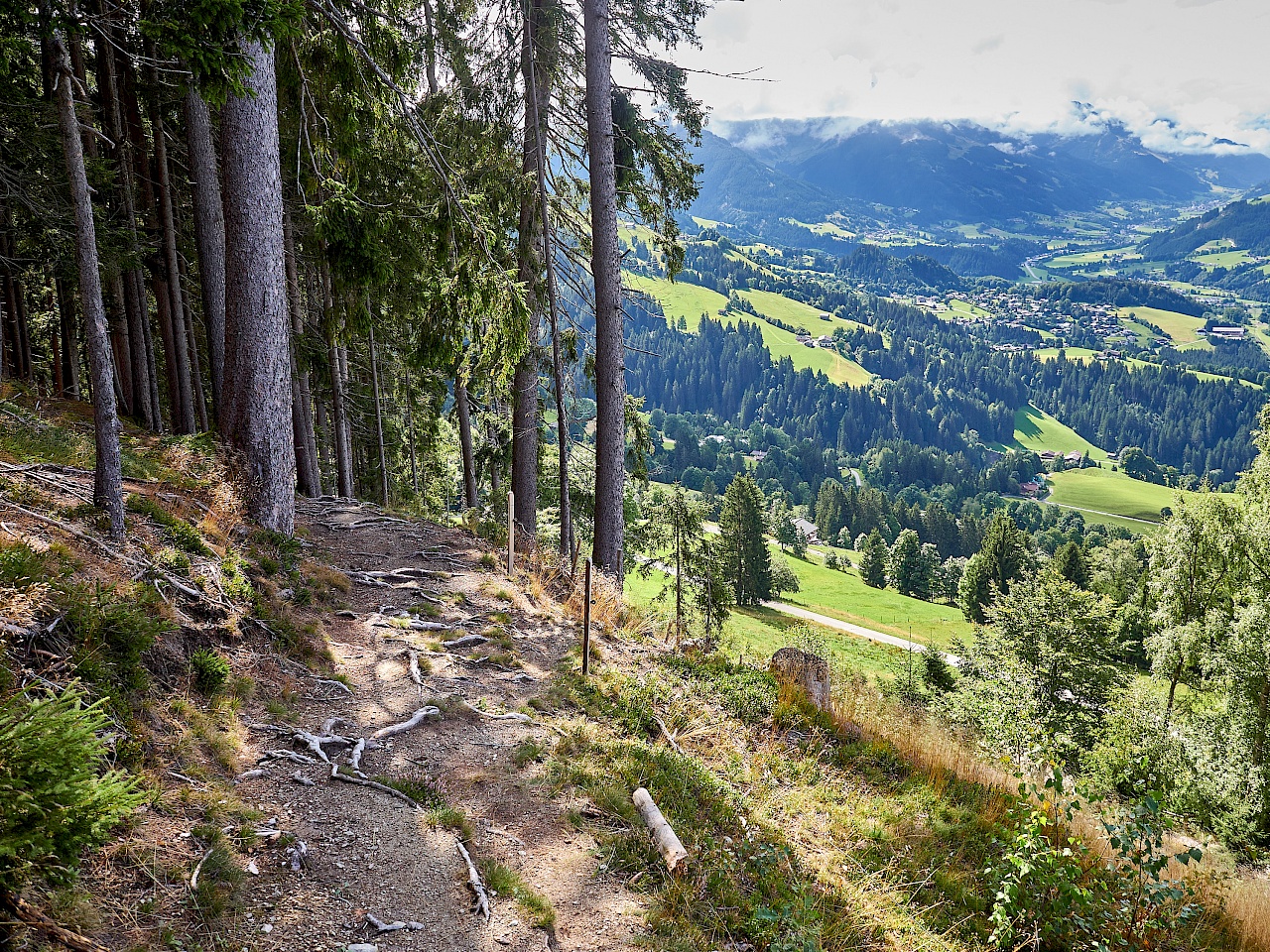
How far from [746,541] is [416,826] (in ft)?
221

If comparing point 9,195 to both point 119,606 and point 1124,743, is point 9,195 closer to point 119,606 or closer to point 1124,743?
point 119,606

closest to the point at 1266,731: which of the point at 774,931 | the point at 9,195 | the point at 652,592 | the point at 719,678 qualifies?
the point at 719,678

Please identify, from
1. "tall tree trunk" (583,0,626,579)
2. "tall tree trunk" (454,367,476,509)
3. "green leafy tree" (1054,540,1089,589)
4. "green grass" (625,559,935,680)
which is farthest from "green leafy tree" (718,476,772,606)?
"tall tree trunk" (583,0,626,579)

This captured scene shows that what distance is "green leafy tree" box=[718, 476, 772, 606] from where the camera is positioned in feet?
230

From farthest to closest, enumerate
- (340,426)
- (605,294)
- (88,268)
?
(340,426) → (605,294) → (88,268)

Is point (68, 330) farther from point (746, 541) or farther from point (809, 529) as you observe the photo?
point (809, 529)

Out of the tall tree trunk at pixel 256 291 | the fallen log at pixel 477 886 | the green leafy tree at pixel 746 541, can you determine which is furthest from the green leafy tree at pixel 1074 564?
the fallen log at pixel 477 886

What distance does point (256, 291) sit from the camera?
796cm

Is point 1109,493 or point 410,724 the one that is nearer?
point 410,724

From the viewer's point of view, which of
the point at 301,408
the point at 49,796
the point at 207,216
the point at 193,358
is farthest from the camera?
the point at 193,358

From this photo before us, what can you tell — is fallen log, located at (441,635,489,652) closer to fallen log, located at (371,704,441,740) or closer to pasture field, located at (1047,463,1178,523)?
fallen log, located at (371,704,441,740)

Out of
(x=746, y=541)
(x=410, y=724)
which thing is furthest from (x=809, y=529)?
(x=410, y=724)

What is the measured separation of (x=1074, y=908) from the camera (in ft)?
17.8

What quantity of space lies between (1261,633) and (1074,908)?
20929mm
